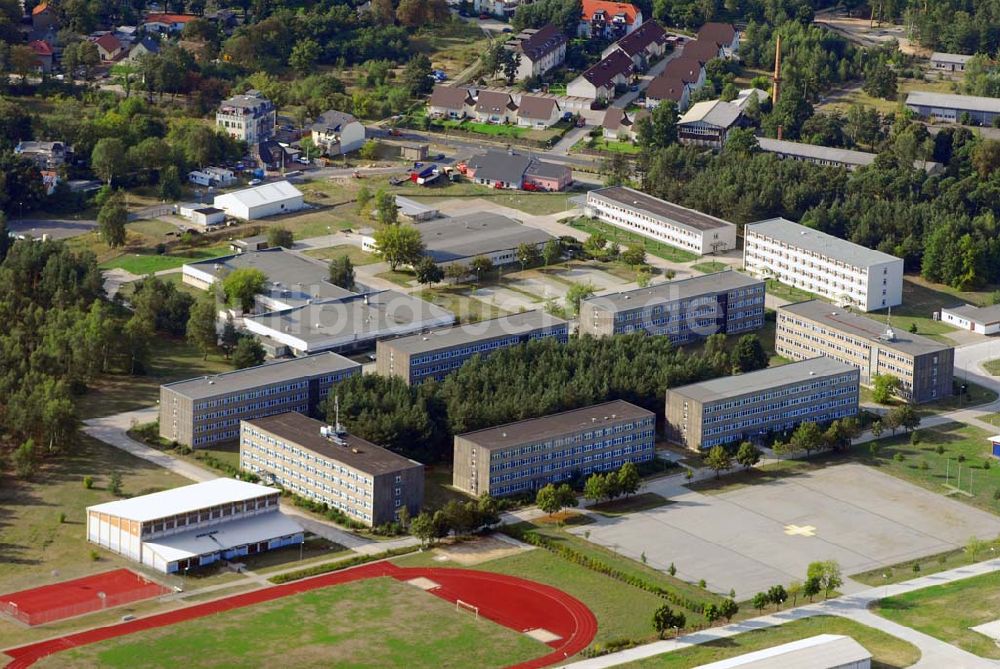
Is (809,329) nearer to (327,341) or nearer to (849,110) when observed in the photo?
(327,341)

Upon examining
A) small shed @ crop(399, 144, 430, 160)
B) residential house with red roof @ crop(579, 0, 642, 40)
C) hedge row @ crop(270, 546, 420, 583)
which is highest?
residential house with red roof @ crop(579, 0, 642, 40)

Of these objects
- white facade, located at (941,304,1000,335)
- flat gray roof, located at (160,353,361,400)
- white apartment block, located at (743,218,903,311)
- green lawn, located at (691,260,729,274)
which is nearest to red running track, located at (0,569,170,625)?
flat gray roof, located at (160,353,361,400)

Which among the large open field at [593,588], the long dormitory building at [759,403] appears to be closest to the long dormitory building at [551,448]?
the long dormitory building at [759,403]

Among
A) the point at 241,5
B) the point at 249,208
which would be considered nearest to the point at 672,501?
the point at 249,208

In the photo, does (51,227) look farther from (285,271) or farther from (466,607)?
(466,607)

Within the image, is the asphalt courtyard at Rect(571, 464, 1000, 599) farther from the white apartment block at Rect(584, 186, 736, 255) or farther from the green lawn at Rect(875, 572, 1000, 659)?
the white apartment block at Rect(584, 186, 736, 255)

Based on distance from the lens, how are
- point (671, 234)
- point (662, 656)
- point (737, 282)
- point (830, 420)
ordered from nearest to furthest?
point (662, 656) → point (830, 420) → point (737, 282) → point (671, 234)

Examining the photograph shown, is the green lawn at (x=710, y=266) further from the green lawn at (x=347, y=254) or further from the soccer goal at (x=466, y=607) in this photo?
the soccer goal at (x=466, y=607)
